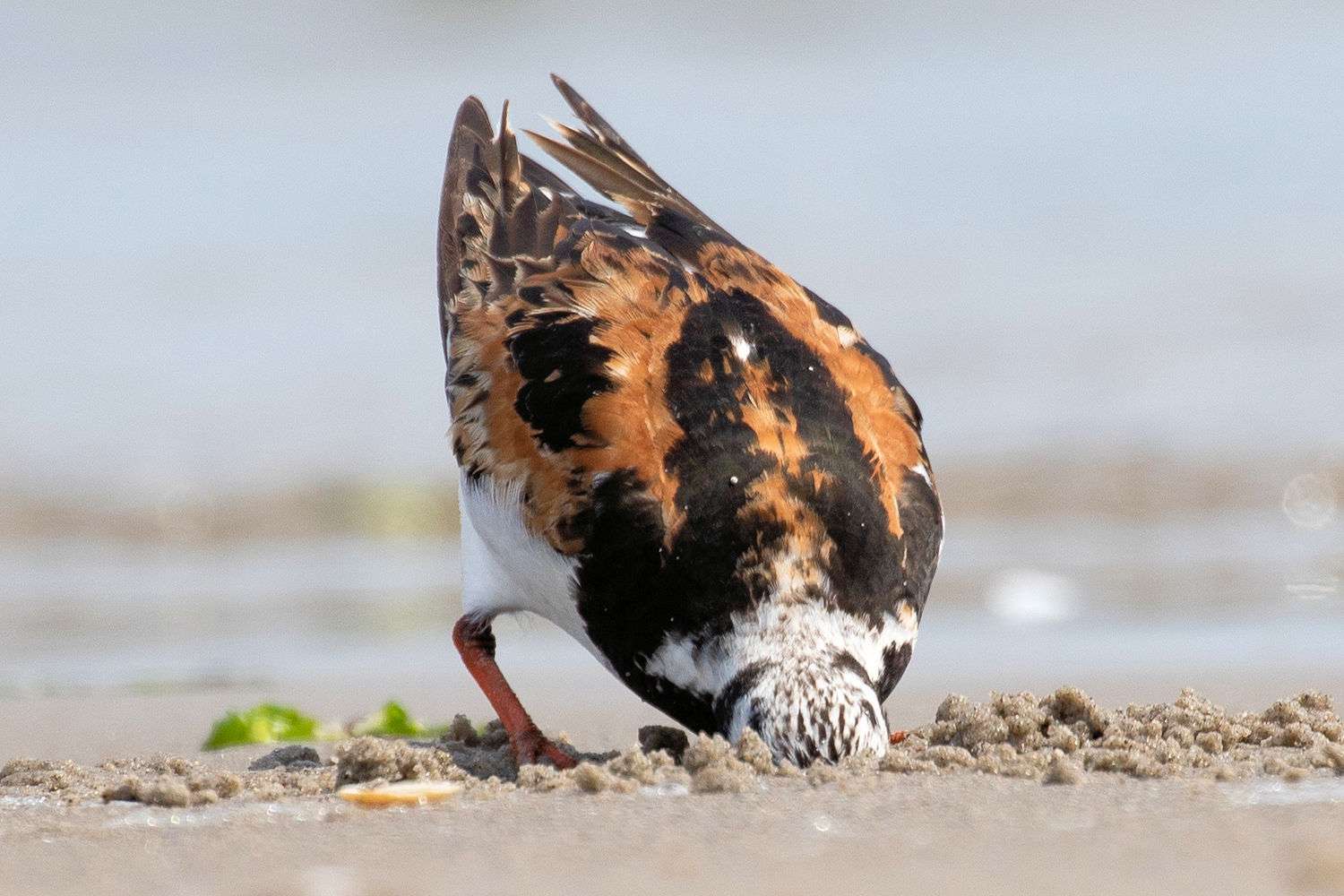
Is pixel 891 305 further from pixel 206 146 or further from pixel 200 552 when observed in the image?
pixel 206 146

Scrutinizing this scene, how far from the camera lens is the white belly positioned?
4984 mm

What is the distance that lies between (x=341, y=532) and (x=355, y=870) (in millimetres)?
6804

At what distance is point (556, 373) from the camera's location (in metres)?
5.20

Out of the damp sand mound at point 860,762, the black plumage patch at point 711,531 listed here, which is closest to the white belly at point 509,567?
the black plumage patch at point 711,531

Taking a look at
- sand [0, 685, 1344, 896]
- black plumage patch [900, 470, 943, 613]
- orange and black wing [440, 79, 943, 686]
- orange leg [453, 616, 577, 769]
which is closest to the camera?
sand [0, 685, 1344, 896]

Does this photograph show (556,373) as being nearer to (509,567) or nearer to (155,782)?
(509,567)

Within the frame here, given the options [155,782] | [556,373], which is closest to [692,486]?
[556,373]

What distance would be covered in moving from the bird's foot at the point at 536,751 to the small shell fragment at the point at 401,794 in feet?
3.14

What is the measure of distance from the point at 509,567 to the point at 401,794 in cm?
141

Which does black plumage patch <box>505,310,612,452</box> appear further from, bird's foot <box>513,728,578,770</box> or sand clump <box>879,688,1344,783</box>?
sand clump <box>879,688,1344,783</box>

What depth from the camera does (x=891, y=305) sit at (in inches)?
557

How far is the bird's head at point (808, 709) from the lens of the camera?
4.18 m

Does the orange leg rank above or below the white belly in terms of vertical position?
below

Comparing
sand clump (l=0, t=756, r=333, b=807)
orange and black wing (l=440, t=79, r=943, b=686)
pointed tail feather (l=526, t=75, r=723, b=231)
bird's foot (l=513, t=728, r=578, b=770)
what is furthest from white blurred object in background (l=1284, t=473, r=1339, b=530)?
sand clump (l=0, t=756, r=333, b=807)
